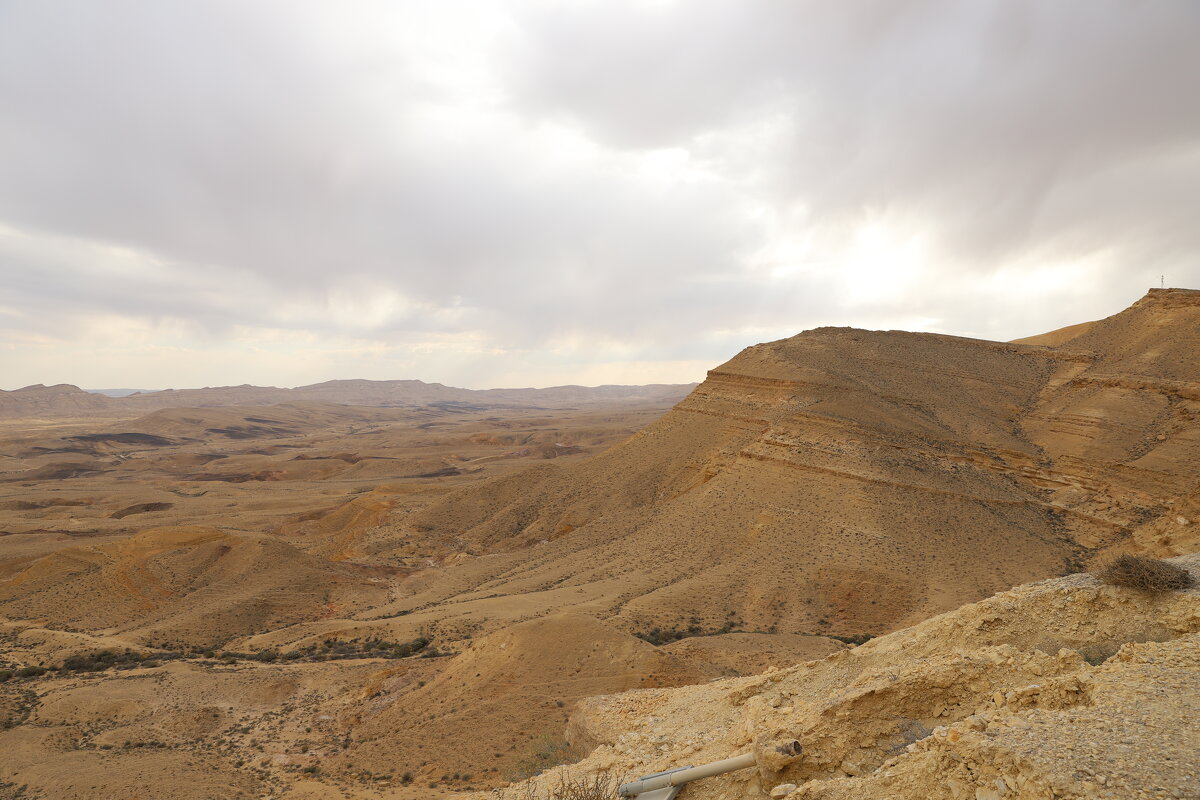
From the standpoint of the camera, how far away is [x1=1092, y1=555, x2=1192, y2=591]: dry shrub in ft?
30.3

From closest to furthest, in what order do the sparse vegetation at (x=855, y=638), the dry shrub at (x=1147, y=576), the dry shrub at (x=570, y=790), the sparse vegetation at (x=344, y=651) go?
the dry shrub at (x=570, y=790) → the dry shrub at (x=1147, y=576) → the sparse vegetation at (x=855, y=638) → the sparse vegetation at (x=344, y=651)

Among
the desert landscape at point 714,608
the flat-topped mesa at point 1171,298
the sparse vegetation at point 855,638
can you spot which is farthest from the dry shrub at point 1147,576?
the flat-topped mesa at point 1171,298

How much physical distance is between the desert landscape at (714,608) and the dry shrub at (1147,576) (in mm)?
276

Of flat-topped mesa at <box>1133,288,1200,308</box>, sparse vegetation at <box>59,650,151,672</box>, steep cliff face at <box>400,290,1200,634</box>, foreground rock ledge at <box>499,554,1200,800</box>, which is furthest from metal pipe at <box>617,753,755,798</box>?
flat-topped mesa at <box>1133,288,1200,308</box>

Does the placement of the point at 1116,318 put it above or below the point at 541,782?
above

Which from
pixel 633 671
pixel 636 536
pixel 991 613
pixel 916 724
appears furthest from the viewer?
pixel 636 536

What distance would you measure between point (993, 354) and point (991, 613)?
43.2 m

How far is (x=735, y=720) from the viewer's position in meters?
10.9

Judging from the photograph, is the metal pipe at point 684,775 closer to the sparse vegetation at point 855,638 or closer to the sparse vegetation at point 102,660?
the sparse vegetation at point 855,638

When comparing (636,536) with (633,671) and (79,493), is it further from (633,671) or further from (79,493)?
(79,493)

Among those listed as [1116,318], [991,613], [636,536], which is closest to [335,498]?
[636,536]

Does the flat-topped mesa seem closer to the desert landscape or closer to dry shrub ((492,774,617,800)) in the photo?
the desert landscape

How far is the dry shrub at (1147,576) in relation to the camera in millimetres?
9250

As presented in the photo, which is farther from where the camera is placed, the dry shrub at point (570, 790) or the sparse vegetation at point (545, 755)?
the sparse vegetation at point (545, 755)
